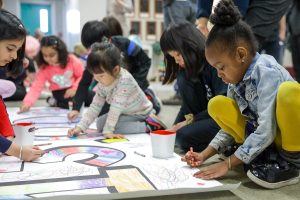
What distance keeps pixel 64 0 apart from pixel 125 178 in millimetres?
5945

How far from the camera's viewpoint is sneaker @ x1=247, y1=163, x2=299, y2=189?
92cm

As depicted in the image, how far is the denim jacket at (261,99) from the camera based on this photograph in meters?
0.89

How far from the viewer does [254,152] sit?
2.95 feet

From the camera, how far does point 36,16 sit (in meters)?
6.46

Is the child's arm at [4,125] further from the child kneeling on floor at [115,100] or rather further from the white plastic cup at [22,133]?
the child kneeling on floor at [115,100]

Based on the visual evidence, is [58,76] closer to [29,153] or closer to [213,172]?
[29,153]

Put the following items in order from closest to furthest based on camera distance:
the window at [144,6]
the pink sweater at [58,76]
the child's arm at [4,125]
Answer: the child's arm at [4,125] → the pink sweater at [58,76] → the window at [144,6]

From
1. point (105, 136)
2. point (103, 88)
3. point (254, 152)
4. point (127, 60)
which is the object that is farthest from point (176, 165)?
point (127, 60)

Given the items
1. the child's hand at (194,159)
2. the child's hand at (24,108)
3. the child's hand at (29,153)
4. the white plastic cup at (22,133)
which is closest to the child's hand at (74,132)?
the white plastic cup at (22,133)

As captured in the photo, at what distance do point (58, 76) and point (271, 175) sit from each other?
157 cm

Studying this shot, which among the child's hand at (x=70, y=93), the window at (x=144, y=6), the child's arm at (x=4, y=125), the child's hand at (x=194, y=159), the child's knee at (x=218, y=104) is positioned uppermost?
the window at (x=144, y=6)

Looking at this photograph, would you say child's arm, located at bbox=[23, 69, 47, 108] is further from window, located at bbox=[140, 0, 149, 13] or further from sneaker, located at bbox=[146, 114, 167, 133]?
window, located at bbox=[140, 0, 149, 13]

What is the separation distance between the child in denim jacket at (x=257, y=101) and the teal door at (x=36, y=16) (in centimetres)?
590

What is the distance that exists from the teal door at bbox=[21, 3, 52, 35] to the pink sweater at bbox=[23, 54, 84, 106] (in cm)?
446
